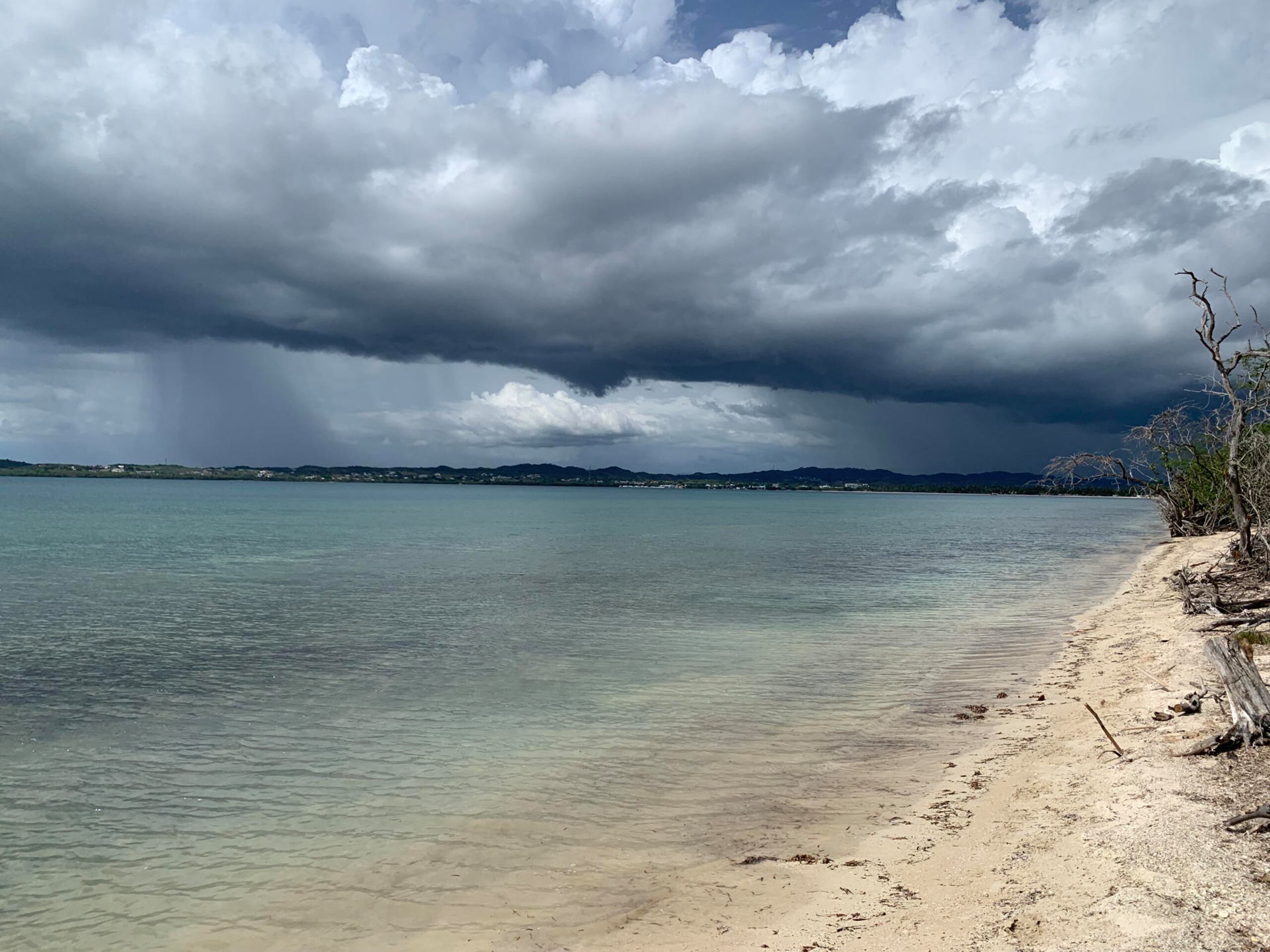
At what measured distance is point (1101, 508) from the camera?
548 ft

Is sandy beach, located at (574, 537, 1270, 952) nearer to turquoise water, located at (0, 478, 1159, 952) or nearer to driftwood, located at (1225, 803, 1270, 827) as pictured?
driftwood, located at (1225, 803, 1270, 827)

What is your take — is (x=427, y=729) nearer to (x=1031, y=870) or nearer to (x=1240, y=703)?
(x=1031, y=870)

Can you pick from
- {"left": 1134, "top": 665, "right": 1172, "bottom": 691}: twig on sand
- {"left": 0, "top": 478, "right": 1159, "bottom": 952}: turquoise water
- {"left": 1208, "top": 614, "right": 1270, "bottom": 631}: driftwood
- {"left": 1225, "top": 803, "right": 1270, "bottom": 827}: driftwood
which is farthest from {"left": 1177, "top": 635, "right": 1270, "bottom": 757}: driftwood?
{"left": 1208, "top": 614, "right": 1270, "bottom": 631}: driftwood

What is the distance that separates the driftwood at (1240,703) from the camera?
26.0 ft

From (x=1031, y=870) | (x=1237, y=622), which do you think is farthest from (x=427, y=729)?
(x=1237, y=622)

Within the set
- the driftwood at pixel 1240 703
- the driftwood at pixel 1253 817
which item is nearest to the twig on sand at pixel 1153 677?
the driftwood at pixel 1240 703

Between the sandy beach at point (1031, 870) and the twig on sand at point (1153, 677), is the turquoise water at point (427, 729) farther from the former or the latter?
the twig on sand at point (1153, 677)

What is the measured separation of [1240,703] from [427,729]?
10538 millimetres

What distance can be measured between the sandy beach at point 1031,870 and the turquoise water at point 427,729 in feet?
2.90

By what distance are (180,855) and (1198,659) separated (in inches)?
594

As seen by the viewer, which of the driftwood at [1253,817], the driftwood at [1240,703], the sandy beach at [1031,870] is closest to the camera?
the sandy beach at [1031,870]

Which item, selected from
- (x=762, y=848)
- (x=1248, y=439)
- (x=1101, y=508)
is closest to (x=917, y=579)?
(x=1248, y=439)

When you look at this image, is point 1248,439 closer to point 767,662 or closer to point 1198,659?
point 1198,659

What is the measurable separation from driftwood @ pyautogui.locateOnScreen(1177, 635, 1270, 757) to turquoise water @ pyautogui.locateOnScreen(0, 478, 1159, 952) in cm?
374
